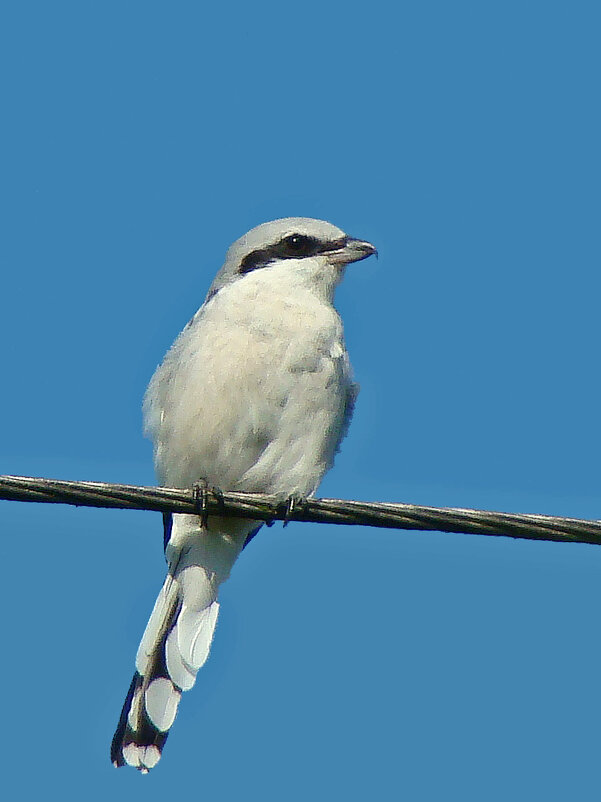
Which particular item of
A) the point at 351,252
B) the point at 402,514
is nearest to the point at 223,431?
the point at 351,252

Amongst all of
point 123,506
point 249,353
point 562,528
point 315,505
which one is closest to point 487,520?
point 562,528

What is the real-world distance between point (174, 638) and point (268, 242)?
2.10 metres

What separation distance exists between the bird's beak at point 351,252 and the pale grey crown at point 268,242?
43 millimetres

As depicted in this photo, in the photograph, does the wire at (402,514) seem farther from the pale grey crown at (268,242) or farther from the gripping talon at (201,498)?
the pale grey crown at (268,242)

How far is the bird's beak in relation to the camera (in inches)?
265

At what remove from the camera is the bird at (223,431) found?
19.1 feet

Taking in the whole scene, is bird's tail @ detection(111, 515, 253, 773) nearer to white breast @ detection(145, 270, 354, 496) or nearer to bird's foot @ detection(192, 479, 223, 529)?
white breast @ detection(145, 270, 354, 496)

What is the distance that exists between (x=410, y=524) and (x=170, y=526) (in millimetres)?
2484

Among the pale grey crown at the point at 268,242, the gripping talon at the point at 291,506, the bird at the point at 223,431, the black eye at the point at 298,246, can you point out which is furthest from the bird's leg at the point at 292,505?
the black eye at the point at 298,246

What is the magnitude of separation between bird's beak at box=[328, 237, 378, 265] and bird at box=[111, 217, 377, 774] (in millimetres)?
402

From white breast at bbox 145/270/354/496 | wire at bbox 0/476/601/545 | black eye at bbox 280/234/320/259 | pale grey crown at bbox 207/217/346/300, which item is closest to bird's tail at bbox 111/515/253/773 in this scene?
white breast at bbox 145/270/354/496

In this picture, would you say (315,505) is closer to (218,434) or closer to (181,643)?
(218,434)

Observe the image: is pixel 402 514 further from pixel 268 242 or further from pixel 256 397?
pixel 268 242

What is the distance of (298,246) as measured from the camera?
679cm
